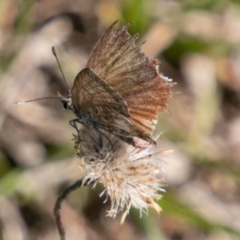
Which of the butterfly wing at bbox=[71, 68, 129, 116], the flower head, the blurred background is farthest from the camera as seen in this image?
the blurred background

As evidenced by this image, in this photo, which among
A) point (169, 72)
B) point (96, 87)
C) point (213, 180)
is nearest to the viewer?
point (96, 87)

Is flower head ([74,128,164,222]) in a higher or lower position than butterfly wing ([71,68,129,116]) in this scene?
Result: lower

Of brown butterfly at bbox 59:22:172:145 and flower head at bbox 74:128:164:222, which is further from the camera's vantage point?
flower head at bbox 74:128:164:222

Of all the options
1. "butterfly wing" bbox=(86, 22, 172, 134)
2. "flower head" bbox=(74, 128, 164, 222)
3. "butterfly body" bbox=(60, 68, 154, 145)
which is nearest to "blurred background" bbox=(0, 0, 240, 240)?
"flower head" bbox=(74, 128, 164, 222)

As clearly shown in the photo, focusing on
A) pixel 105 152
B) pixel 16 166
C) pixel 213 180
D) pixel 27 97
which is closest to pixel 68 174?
pixel 16 166

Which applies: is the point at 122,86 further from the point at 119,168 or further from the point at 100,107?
the point at 119,168

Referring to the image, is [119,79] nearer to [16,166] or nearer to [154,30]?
[16,166]

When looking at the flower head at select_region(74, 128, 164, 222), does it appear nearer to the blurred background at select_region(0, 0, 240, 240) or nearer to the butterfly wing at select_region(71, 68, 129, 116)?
the butterfly wing at select_region(71, 68, 129, 116)
